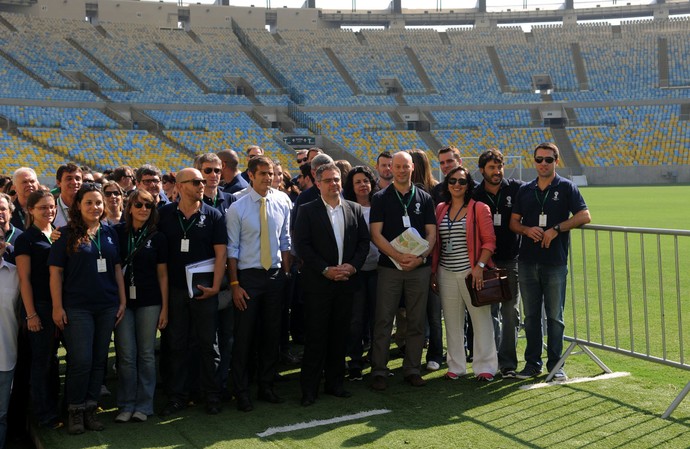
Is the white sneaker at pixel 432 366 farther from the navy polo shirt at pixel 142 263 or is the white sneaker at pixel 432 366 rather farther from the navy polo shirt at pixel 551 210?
the navy polo shirt at pixel 142 263

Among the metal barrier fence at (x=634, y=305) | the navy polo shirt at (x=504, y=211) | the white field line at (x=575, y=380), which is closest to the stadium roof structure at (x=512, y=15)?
the metal barrier fence at (x=634, y=305)

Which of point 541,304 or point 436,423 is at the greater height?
point 541,304

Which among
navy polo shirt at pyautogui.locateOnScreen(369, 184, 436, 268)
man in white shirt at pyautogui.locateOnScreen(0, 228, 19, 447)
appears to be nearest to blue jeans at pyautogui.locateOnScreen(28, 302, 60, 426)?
man in white shirt at pyautogui.locateOnScreen(0, 228, 19, 447)

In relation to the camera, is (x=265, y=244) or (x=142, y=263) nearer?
(x=142, y=263)

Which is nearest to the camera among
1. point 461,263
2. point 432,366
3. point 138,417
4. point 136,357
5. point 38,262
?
point 38,262

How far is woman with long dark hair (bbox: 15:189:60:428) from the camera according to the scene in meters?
5.33

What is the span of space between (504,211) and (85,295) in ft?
11.8

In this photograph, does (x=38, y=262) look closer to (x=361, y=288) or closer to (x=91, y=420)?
(x=91, y=420)

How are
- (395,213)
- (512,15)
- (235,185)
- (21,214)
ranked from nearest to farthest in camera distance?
1. (395,213)
2. (21,214)
3. (235,185)
4. (512,15)

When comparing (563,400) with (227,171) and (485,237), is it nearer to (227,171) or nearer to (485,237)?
(485,237)

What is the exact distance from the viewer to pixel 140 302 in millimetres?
5688

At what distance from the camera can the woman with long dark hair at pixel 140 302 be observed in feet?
18.7

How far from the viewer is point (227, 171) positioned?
25.0 feet

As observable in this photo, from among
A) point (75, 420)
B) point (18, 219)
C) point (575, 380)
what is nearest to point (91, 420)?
point (75, 420)
